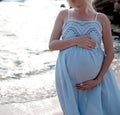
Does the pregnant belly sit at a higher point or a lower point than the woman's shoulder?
lower

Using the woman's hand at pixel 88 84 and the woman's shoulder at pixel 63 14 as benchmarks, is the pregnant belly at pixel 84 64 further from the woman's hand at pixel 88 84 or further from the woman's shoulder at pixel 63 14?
the woman's shoulder at pixel 63 14

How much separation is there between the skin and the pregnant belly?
0.04 meters

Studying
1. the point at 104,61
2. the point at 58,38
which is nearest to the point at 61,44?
the point at 58,38

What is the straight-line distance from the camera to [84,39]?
298 centimetres

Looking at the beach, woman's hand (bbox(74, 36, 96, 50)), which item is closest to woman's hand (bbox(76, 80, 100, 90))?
woman's hand (bbox(74, 36, 96, 50))

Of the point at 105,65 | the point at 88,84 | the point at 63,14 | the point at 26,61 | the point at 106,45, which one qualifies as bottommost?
the point at 26,61

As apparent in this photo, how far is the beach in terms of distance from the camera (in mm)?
5762

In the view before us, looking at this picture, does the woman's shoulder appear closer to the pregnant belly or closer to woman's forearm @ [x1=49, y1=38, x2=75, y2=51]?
woman's forearm @ [x1=49, y1=38, x2=75, y2=51]

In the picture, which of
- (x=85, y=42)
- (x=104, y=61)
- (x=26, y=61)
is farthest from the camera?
(x=26, y=61)

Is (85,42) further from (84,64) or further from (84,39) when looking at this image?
(84,64)

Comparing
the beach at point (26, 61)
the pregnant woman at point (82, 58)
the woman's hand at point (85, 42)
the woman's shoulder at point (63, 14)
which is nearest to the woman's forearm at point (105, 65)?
the pregnant woman at point (82, 58)

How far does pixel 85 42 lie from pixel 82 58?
12cm

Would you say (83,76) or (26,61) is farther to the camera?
(26,61)

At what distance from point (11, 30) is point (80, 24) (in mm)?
9720
